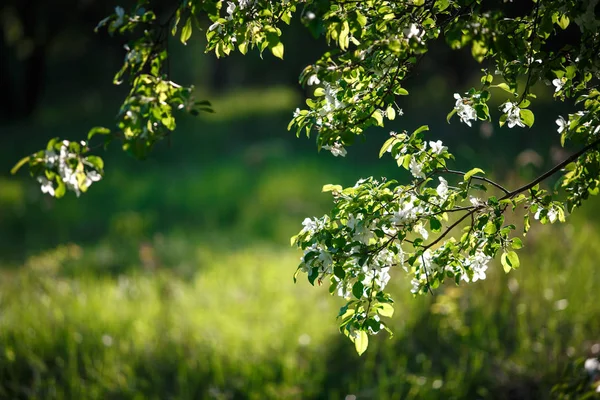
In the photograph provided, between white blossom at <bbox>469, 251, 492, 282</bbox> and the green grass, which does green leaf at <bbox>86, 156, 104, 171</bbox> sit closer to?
white blossom at <bbox>469, 251, 492, 282</bbox>

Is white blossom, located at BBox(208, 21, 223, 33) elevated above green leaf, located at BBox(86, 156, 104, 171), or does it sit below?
above

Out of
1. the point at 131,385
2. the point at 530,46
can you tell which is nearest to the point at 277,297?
the point at 131,385

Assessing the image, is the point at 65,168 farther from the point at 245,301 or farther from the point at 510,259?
the point at 245,301

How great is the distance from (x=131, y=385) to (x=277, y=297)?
1639 mm

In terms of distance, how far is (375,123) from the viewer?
84.4 inches

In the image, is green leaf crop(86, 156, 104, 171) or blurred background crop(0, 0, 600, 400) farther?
blurred background crop(0, 0, 600, 400)

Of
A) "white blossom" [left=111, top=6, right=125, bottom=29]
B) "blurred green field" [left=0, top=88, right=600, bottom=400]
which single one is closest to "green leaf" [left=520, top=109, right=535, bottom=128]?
"white blossom" [left=111, top=6, right=125, bottom=29]

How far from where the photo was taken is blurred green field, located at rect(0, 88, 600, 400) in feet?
12.9

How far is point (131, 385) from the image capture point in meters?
3.96

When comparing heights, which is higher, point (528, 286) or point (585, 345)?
point (528, 286)

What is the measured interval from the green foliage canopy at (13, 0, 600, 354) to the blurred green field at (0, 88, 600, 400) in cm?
188

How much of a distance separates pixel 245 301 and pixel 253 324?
1.38ft

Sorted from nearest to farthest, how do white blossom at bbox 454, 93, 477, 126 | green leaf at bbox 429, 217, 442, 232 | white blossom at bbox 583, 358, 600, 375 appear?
1. green leaf at bbox 429, 217, 442, 232
2. white blossom at bbox 454, 93, 477, 126
3. white blossom at bbox 583, 358, 600, 375

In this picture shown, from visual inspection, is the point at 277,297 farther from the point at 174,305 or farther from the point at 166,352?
the point at 166,352
